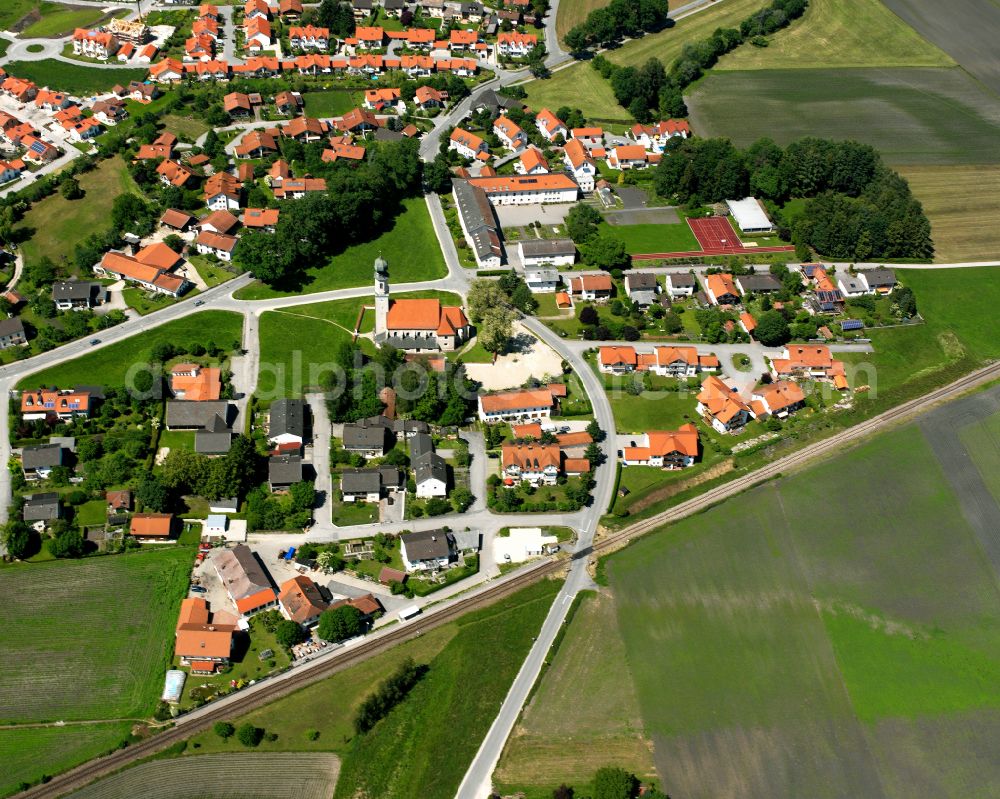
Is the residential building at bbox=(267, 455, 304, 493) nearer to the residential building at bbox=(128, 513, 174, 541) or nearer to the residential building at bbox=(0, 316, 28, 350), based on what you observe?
the residential building at bbox=(128, 513, 174, 541)

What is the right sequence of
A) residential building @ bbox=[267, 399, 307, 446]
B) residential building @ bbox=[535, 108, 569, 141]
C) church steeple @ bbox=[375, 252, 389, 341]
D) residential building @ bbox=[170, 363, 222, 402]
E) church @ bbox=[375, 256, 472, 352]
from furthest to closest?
residential building @ bbox=[535, 108, 569, 141]
church steeple @ bbox=[375, 252, 389, 341]
church @ bbox=[375, 256, 472, 352]
residential building @ bbox=[170, 363, 222, 402]
residential building @ bbox=[267, 399, 307, 446]

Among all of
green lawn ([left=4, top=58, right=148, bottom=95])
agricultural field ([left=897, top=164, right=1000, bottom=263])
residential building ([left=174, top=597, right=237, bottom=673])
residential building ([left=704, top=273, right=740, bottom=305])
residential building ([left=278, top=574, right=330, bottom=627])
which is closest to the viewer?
residential building ([left=174, top=597, right=237, bottom=673])

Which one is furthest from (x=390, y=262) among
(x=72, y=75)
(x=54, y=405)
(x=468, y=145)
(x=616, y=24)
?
Answer: (x=616, y=24)

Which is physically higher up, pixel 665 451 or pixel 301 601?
pixel 665 451

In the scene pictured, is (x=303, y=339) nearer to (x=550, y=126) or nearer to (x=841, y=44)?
(x=550, y=126)

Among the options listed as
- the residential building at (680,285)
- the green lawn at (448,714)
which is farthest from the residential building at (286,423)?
the residential building at (680,285)

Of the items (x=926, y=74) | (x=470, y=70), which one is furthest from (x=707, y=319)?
(x=926, y=74)

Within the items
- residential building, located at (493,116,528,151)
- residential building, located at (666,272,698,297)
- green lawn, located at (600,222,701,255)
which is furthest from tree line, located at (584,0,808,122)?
residential building, located at (666,272,698,297)
